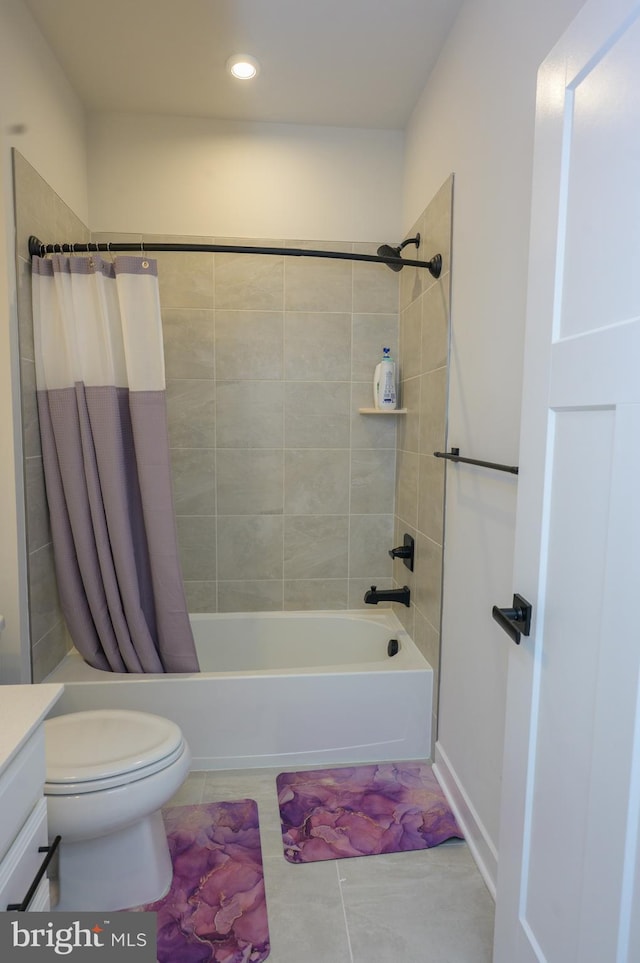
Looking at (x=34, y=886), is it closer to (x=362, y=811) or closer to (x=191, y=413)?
(x=362, y=811)

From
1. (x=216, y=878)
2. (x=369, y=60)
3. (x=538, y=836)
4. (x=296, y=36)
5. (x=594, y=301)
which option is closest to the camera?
(x=594, y=301)

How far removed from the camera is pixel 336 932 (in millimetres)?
1395

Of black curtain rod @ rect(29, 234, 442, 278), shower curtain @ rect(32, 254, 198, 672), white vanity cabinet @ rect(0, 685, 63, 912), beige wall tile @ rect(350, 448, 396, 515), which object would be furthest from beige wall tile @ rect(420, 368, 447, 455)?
white vanity cabinet @ rect(0, 685, 63, 912)

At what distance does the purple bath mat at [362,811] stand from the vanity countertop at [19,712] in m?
1.03

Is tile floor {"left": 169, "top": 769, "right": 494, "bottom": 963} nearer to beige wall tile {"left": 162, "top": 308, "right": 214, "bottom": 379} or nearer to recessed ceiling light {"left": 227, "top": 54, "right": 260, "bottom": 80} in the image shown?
beige wall tile {"left": 162, "top": 308, "right": 214, "bottom": 379}

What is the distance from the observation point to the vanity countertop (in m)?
0.90

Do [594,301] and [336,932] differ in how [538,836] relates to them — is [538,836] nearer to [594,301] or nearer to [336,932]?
[336,932]

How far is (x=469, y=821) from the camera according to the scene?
1690 millimetres

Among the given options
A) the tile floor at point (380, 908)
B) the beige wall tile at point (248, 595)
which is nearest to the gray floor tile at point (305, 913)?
the tile floor at point (380, 908)

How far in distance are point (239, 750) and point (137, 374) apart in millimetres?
1479

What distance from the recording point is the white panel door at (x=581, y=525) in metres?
0.74

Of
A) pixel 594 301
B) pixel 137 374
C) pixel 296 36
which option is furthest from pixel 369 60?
pixel 594 301

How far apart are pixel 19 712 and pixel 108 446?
1.13 metres

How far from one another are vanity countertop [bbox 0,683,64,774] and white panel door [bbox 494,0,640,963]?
92 centimetres
